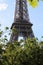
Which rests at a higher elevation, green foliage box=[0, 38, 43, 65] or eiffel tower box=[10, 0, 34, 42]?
eiffel tower box=[10, 0, 34, 42]

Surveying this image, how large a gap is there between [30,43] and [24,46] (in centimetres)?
113

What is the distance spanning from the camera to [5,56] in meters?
29.6

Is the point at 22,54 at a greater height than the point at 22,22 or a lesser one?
lesser

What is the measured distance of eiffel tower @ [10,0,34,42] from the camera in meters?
54.9

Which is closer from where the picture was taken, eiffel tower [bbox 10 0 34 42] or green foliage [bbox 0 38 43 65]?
green foliage [bbox 0 38 43 65]

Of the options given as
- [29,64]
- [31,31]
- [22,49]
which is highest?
[31,31]

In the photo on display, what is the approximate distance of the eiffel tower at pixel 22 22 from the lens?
Answer: 180 ft

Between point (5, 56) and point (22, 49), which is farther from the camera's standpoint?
point (22, 49)

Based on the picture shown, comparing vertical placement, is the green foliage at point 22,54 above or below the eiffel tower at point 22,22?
below

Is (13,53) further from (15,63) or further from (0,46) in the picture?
(0,46)

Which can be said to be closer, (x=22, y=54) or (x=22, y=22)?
(x=22, y=54)

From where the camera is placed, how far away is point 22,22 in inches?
2346

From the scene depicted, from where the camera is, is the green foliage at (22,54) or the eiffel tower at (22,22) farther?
the eiffel tower at (22,22)

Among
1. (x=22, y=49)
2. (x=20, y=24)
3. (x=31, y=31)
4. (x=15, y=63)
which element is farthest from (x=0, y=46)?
(x=20, y=24)
